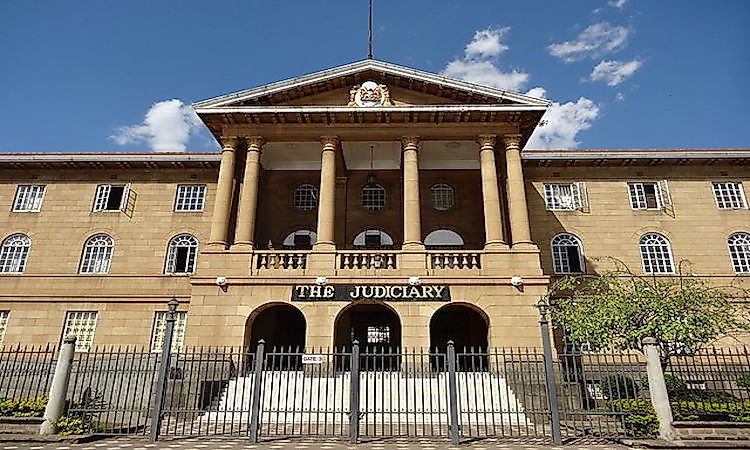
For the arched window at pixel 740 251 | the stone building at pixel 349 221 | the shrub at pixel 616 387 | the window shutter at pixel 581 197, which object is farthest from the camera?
the window shutter at pixel 581 197

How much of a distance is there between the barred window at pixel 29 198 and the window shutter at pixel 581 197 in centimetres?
2521

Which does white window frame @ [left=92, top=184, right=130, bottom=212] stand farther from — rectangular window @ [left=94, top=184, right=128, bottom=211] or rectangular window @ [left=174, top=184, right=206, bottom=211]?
rectangular window @ [left=174, top=184, right=206, bottom=211]

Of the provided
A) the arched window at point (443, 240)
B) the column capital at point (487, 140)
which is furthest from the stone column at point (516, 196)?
the arched window at point (443, 240)

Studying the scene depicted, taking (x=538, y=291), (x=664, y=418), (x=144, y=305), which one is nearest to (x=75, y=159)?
(x=144, y=305)

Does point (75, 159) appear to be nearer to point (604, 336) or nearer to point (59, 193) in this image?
point (59, 193)

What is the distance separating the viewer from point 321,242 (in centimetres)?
1895

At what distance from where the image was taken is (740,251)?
22422 mm

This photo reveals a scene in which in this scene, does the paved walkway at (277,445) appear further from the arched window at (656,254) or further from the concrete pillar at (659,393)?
the arched window at (656,254)

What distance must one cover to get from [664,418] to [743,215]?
663 inches

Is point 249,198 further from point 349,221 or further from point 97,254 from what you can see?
point 97,254

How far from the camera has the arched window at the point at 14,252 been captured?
22.9 m

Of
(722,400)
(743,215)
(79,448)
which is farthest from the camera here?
(743,215)

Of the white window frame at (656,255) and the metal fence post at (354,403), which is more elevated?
the white window frame at (656,255)

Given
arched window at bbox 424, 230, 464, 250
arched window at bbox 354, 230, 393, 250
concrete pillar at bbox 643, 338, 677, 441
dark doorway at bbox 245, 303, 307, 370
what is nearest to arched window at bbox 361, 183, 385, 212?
arched window at bbox 354, 230, 393, 250
